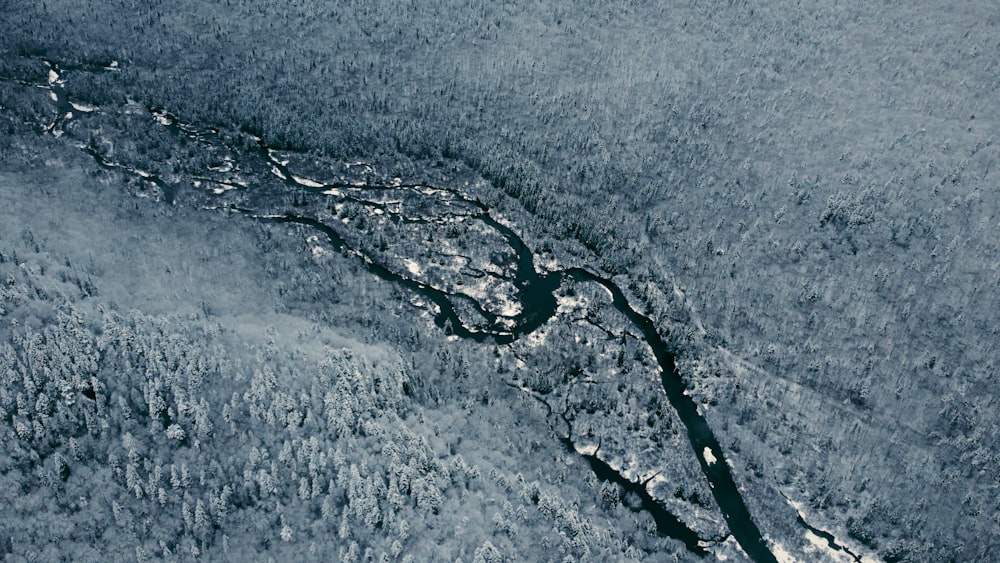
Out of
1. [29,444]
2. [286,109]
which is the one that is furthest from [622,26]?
[29,444]

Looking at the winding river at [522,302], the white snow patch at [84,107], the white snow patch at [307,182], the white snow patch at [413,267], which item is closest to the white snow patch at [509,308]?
the winding river at [522,302]

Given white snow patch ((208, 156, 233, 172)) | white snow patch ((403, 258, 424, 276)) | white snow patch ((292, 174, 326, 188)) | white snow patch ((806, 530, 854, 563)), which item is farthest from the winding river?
white snow patch ((806, 530, 854, 563))

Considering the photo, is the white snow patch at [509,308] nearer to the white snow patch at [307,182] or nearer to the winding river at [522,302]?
the winding river at [522,302]

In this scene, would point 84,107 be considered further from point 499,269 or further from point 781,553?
point 781,553

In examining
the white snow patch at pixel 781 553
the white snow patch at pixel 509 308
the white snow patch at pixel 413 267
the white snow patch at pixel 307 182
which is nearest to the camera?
the white snow patch at pixel 781 553

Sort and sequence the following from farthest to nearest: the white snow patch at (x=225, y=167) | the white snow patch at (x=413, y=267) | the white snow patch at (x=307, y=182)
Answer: the white snow patch at (x=225, y=167)
the white snow patch at (x=307, y=182)
the white snow patch at (x=413, y=267)

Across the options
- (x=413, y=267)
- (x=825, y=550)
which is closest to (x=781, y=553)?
(x=825, y=550)

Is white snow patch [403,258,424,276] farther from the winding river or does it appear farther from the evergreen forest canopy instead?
the winding river
